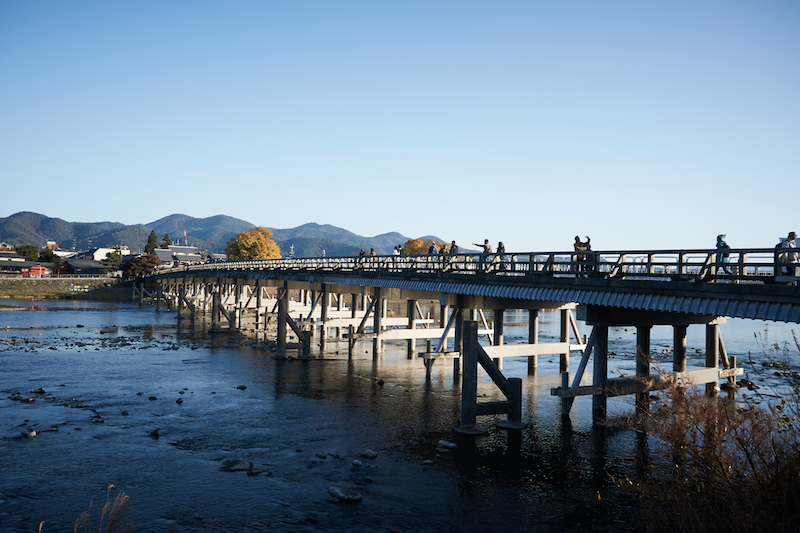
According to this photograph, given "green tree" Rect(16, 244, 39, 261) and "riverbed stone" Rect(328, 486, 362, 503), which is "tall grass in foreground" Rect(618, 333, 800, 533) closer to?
"riverbed stone" Rect(328, 486, 362, 503)

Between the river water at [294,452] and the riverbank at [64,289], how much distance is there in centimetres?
7242

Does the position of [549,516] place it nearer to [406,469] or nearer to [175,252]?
[406,469]

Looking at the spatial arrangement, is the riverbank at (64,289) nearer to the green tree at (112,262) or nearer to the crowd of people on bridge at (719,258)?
the green tree at (112,262)

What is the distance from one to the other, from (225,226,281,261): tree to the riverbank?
23.1 meters

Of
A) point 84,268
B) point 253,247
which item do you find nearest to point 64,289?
point 253,247

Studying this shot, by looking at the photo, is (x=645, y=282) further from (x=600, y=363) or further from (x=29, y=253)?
(x=29, y=253)

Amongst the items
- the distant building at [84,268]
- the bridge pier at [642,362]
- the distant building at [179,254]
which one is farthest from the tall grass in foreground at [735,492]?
the distant building at [84,268]

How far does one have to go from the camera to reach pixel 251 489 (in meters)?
14.0

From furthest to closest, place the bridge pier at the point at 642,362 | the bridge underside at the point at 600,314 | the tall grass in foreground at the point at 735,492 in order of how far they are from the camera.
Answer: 1. the bridge pier at the point at 642,362
2. the bridge underside at the point at 600,314
3. the tall grass in foreground at the point at 735,492

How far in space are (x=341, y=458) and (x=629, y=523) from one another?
7.40 meters

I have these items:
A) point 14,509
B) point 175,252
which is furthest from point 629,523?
point 175,252

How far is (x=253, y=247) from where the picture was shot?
121562mm

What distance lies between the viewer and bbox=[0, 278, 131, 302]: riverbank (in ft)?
313

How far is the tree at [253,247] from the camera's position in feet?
399
